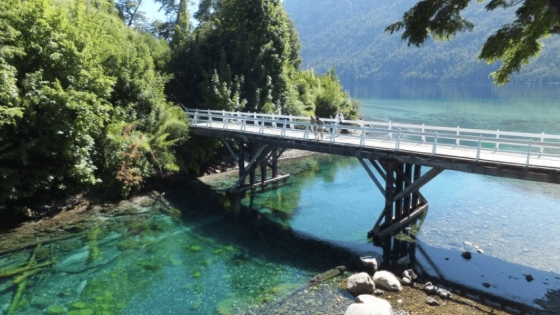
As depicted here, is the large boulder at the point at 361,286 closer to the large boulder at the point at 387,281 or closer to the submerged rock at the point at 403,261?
the large boulder at the point at 387,281

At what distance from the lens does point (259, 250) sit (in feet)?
53.2

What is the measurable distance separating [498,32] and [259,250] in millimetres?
11188

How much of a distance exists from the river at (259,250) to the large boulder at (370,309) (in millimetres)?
2636

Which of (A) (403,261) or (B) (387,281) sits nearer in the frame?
(B) (387,281)

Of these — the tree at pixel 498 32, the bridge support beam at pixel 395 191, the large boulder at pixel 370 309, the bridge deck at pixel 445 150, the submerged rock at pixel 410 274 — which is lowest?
the submerged rock at pixel 410 274

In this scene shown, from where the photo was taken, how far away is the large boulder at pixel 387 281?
12547 millimetres

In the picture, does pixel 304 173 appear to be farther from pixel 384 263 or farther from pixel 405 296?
pixel 405 296

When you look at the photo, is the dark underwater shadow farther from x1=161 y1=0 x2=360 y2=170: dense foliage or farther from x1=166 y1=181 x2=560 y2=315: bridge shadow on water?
x1=161 y1=0 x2=360 y2=170: dense foliage

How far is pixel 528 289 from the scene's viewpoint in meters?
12.8

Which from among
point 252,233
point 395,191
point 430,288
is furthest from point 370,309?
point 252,233

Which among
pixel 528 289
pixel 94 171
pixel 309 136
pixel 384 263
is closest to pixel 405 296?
pixel 384 263

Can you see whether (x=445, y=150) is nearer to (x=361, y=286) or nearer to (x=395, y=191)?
(x=395, y=191)

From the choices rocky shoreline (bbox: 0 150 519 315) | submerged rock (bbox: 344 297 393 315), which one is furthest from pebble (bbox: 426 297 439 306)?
submerged rock (bbox: 344 297 393 315)

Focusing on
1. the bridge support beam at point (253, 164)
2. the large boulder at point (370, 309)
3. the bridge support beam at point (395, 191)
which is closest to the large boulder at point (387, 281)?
the large boulder at point (370, 309)
